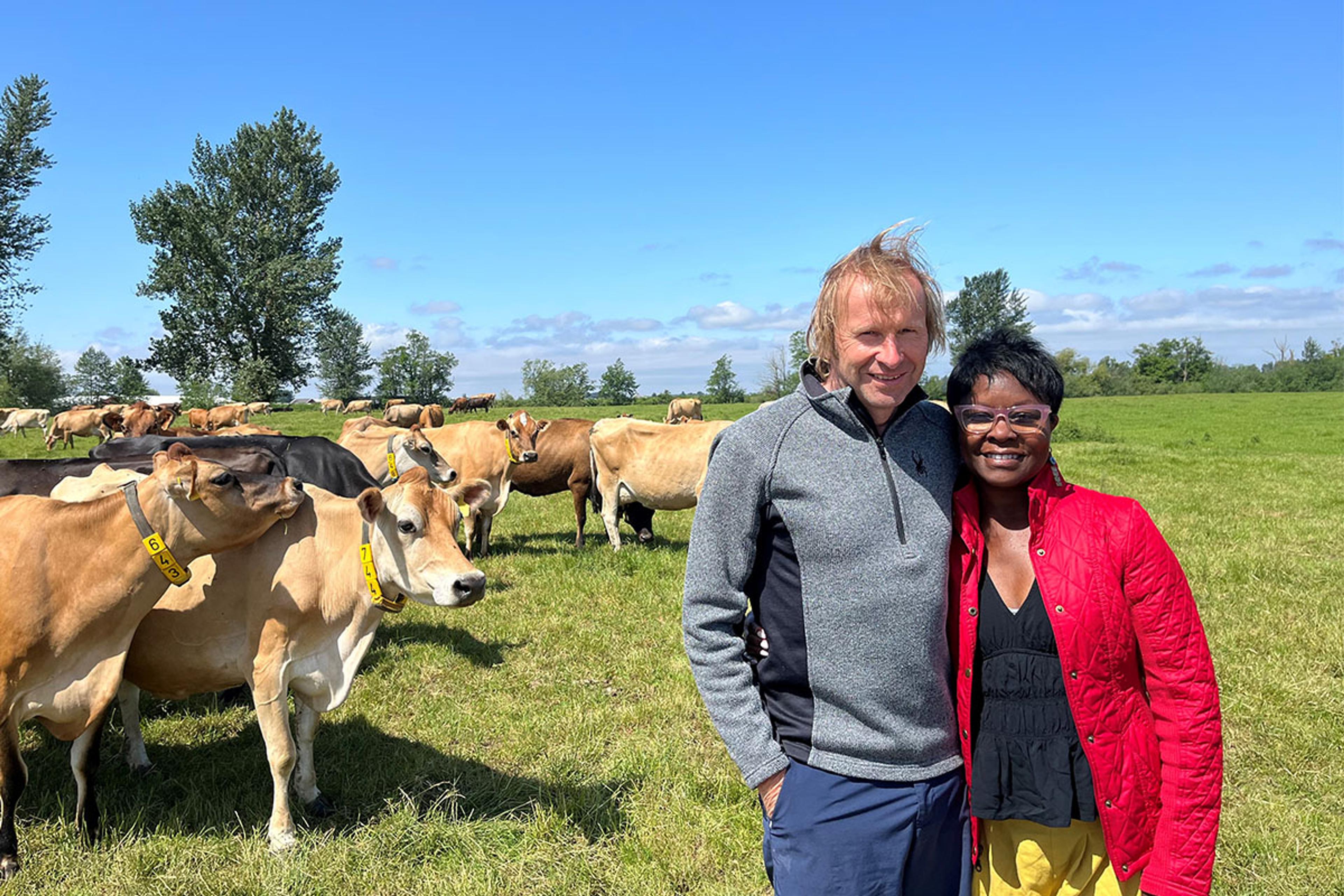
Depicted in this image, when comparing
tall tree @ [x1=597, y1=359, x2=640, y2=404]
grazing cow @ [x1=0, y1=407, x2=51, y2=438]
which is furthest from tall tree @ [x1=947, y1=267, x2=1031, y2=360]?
grazing cow @ [x1=0, y1=407, x2=51, y2=438]

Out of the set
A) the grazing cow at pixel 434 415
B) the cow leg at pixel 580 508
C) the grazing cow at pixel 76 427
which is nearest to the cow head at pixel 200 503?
the cow leg at pixel 580 508

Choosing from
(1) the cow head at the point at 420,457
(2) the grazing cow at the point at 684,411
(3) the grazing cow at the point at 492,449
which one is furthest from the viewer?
(2) the grazing cow at the point at 684,411

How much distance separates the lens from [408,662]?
6.82 m

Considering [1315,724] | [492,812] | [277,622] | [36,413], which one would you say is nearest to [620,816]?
[492,812]

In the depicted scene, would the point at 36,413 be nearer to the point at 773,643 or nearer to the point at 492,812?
the point at 492,812

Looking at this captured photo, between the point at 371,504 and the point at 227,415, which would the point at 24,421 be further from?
the point at 371,504

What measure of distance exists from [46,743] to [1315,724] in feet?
26.5

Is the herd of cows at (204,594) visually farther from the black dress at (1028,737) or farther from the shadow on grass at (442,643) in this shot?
the black dress at (1028,737)

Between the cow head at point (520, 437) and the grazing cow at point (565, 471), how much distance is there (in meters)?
0.57

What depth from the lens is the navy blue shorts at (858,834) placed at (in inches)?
78.4

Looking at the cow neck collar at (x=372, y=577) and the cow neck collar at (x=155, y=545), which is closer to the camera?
the cow neck collar at (x=155, y=545)

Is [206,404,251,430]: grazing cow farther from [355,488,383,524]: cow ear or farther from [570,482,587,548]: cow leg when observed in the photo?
[355,488,383,524]: cow ear

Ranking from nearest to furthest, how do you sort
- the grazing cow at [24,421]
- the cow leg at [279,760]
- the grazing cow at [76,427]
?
the cow leg at [279,760] < the grazing cow at [76,427] < the grazing cow at [24,421]

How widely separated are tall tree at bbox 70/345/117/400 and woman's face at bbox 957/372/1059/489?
118m
